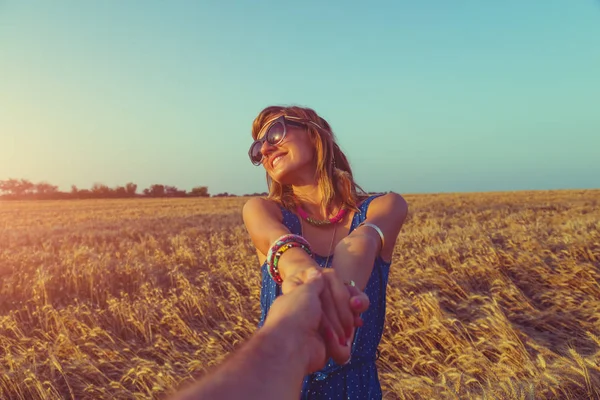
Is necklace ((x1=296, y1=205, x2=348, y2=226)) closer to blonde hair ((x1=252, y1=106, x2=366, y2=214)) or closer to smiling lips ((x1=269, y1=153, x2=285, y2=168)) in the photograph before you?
blonde hair ((x1=252, y1=106, x2=366, y2=214))

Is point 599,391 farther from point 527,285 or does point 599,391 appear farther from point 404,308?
point 527,285

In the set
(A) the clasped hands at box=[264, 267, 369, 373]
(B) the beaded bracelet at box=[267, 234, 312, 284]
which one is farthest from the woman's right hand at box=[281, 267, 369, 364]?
(B) the beaded bracelet at box=[267, 234, 312, 284]

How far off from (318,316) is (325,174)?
1.14 m

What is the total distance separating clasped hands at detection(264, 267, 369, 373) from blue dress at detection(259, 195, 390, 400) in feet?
1.96

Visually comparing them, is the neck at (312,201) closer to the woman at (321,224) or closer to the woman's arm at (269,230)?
the woman at (321,224)

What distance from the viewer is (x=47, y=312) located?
460 centimetres

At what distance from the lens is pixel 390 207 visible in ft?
6.66

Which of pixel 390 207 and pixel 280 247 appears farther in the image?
pixel 390 207

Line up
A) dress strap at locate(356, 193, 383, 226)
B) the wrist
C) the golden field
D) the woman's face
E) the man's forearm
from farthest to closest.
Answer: the golden field
the woman's face
dress strap at locate(356, 193, 383, 226)
the wrist
the man's forearm

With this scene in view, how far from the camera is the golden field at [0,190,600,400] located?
3.23 metres

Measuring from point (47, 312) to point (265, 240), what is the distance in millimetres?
3619

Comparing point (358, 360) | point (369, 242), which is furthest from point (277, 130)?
point (358, 360)

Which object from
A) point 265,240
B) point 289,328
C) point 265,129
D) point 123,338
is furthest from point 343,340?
point 123,338

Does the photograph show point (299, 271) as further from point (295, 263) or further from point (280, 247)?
point (280, 247)
